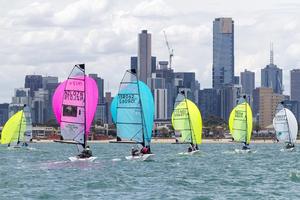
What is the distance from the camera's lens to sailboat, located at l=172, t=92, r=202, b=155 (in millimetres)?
109375

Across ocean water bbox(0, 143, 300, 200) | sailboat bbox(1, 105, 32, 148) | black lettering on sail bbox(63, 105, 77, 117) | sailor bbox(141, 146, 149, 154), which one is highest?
black lettering on sail bbox(63, 105, 77, 117)

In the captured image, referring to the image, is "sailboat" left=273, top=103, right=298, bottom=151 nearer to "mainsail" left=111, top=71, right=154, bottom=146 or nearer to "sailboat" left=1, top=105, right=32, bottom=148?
"sailboat" left=1, top=105, right=32, bottom=148

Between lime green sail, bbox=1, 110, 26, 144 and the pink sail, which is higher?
the pink sail

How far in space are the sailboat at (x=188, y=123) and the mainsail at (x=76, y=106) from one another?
23520mm

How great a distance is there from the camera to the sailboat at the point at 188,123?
109 m

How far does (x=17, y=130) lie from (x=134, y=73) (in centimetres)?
5288

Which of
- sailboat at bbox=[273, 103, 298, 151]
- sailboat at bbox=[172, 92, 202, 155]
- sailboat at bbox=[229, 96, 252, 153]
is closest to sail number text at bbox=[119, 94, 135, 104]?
sailboat at bbox=[172, 92, 202, 155]

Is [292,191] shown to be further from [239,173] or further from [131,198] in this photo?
[239,173]

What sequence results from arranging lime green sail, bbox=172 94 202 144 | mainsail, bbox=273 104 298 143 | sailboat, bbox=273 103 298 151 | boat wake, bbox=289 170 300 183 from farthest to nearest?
mainsail, bbox=273 104 298 143 → sailboat, bbox=273 103 298 151 → lime green sail, bbox=172 94 202 144 → boat wake, bbox=289 170 300 183

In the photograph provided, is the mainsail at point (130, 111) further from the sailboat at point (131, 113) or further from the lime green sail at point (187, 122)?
the lime green sail at point (187, 122)

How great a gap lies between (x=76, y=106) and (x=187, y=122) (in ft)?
84.6

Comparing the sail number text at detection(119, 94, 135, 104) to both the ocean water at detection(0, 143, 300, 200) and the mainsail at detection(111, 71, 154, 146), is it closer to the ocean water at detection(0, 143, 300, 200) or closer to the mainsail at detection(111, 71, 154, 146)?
the mainsail at detection(111, 71, 154, 146)

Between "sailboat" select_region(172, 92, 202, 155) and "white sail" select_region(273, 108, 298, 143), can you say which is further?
"white sail" select_region(273, 108, 298, 143)

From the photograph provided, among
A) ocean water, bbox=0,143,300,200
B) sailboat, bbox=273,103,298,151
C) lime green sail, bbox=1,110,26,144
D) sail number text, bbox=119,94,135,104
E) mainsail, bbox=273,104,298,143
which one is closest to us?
ocean water, bbox=0,143,300,200
